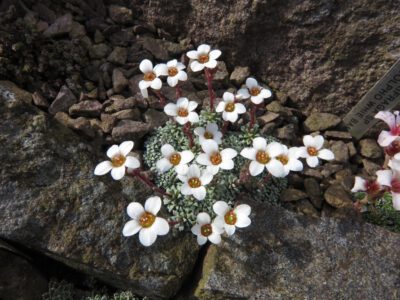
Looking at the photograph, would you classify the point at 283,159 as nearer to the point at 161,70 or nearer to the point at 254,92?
the point at 254,92

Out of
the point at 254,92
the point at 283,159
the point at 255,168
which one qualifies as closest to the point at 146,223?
the point at 255,168

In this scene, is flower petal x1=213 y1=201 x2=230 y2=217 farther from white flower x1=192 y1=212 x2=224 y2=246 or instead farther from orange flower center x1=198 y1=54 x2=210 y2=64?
orange flower center x1=198 y1=54 x2=210 y2=64

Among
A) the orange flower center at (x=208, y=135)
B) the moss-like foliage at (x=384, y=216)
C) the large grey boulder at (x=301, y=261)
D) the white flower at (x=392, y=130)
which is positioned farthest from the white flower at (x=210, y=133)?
the moss-like foliage at (x=384, y=216)

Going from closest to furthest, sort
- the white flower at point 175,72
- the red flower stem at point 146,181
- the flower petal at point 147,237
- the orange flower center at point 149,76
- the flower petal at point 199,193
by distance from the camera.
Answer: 1. the flower petal at point 147,237
2. the flower petal at point 199,193
3. the red flower stem at point 146,181
4. the white flower at point 175,72
5. the orange flower center at point 149,76

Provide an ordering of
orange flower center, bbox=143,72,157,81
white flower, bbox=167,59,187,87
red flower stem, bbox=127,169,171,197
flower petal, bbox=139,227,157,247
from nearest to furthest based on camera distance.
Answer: flower petal, bbox=139,227,157,247 → red flower stem, bbox=127,169,171,197 → white flower, bbox=167,59,187,87 → orange flower center, bbox=143,72,157,81

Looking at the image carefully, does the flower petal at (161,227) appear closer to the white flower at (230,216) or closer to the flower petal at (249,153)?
the white flower at (230,216)

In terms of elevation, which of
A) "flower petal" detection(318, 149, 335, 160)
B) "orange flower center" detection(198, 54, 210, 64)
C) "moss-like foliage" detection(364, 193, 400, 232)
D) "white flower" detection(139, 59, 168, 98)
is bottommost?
"moss-like foliage" detection(364, 193, 400, 232)

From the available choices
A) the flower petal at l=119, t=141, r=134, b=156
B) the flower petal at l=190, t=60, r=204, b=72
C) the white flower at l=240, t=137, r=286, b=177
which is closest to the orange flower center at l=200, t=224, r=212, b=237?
the white flower at l=240, t=137, r=286, b=177
